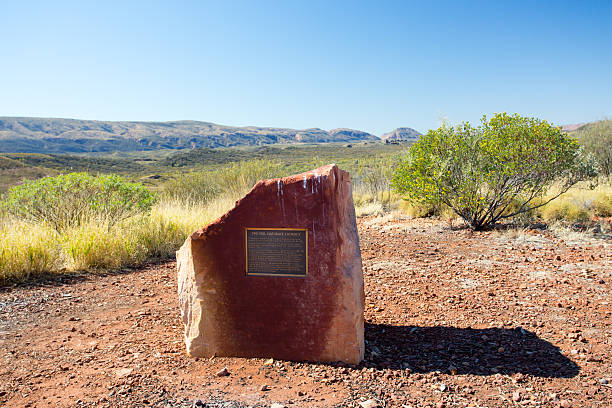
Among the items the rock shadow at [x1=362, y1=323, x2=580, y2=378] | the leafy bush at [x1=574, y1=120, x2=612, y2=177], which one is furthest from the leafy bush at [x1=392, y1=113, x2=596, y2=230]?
the leafy bush at [x1=574, y1=120, x2=612, y2=177]

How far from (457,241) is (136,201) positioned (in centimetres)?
608

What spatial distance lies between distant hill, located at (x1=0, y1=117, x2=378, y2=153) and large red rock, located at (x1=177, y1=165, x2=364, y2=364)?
13899cm

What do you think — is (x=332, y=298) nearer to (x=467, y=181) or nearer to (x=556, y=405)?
(x=556, y=405)

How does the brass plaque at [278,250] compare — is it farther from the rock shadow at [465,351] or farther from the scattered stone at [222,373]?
the rock shadow at [465,351]

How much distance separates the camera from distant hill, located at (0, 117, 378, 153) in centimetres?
13488

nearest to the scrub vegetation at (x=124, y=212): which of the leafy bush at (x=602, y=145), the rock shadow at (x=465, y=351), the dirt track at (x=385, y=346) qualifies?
the dirt track at (x=385, y=346)

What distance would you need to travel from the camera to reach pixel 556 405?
2.53 meters

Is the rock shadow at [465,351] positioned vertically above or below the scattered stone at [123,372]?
above

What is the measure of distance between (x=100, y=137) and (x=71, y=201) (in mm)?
168420

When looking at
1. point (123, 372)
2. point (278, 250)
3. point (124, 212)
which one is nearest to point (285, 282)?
point (278, 250)

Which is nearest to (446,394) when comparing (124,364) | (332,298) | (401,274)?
(332,298)

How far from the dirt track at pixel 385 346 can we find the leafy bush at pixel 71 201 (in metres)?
1.84

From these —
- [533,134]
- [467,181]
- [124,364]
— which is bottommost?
[124,364]

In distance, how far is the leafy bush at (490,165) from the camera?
725 cm
